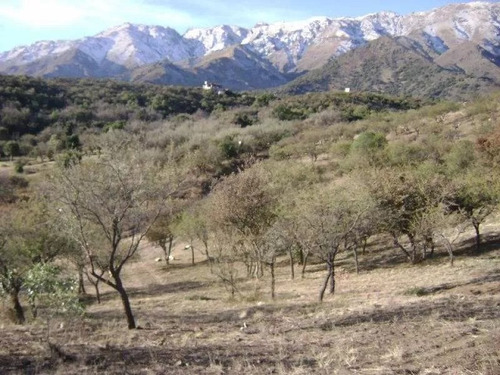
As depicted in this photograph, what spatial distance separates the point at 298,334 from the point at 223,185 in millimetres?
16762

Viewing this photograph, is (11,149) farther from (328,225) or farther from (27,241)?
(328,225)

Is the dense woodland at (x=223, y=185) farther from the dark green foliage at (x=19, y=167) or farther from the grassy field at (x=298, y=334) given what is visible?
the grassy field at (x=298, y=334)

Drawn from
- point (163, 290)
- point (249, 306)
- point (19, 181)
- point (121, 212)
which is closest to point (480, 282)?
point (249, 306)

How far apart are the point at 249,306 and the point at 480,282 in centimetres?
916

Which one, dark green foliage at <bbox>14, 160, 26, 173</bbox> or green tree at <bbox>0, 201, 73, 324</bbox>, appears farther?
dark green foliage at <bbox>14, 160, 26, 173</bbox>

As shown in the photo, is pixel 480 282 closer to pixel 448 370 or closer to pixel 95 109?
pixel 448 370

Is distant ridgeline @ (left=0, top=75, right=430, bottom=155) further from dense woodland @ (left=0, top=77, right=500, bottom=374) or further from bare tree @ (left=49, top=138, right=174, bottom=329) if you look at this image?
bare tree @ (left=49, top=138, right=174, bottom=329)

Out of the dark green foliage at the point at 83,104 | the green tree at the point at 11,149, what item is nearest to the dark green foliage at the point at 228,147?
the dark green foliage at the point at 83,104

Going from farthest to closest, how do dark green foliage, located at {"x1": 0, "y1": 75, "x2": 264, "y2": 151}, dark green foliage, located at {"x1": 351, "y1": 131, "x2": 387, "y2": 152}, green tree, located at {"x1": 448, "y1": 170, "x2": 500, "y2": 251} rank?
dark green foliage, located at {"x1": 0, "y1": 75, "x2": 264, "y2": 151} < dark green foliage, located at {"x1": 351, "y1": 131, "x2": 387, "y2": 152} < green tree, located at {"x1": 448, "y1": 170, "x2": 500, "y2": 251}

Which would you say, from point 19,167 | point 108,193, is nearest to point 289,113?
point 19,167

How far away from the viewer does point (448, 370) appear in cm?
850

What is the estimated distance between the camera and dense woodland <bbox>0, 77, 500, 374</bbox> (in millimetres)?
13742

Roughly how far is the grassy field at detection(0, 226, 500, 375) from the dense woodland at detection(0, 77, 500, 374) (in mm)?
1067

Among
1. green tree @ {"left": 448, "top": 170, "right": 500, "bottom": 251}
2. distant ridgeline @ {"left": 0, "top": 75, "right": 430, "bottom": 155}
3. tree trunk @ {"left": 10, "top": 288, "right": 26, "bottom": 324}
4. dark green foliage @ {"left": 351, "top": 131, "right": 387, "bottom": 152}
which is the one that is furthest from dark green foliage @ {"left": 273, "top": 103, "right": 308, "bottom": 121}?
tree trunk @ {"left": 10, "top": 288, "right": 26, "bottom": 324}
